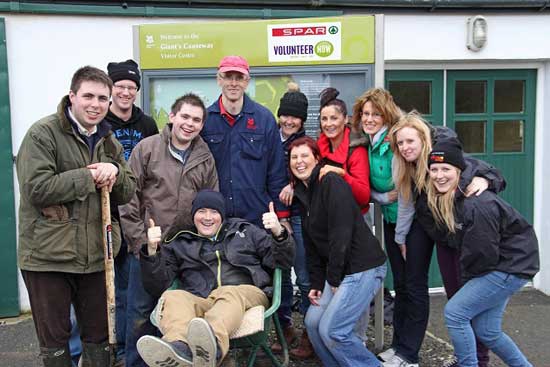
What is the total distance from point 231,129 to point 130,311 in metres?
1.37

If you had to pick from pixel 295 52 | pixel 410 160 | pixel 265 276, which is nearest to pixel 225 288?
pixel 265 276

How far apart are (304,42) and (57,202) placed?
226cm

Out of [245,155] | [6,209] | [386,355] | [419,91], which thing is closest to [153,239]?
[245,155]

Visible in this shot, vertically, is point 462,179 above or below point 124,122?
below

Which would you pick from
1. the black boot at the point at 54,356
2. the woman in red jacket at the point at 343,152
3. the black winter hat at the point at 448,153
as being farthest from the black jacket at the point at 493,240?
the black boot at the point at 54,356

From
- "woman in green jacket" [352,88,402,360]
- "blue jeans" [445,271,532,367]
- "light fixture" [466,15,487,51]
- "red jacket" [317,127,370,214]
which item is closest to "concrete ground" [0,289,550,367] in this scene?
"blue jeans" [445,271,532,367]

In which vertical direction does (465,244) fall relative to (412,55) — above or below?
below

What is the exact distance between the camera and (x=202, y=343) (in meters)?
2.74

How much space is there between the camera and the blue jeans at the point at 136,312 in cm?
353

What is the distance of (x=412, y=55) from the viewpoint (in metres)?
5.52

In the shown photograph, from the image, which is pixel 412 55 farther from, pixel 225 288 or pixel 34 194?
pixel 34 194

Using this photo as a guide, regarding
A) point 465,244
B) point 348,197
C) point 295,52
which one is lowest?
point 465,244

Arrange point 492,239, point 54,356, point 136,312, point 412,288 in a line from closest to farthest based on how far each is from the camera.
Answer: point 54,356 → point 492,239 → point 136,312 → point 412,288

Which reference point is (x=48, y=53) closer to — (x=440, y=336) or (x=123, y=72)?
(x=123, y=72)
